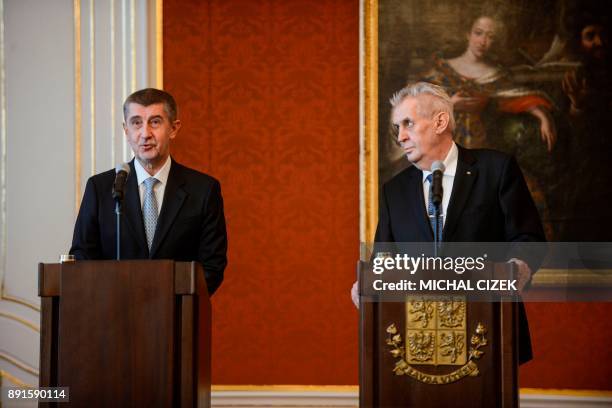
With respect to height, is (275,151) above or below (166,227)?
above

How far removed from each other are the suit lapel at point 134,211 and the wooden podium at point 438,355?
1.10 m

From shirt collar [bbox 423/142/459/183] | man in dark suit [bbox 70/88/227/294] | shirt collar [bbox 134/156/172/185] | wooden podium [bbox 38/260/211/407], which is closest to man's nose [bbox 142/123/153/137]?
man in dark suit [bbox 70/88/227/294]

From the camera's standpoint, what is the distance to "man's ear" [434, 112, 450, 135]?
425 centimetres

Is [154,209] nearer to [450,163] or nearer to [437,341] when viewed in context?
[450,163]

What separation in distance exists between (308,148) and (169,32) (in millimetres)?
1106

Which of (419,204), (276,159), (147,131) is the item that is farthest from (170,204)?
(276,159)

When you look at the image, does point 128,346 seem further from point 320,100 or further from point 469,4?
point 469,4

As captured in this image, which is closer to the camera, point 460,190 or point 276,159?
point 460,190

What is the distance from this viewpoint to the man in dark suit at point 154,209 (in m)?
4.16

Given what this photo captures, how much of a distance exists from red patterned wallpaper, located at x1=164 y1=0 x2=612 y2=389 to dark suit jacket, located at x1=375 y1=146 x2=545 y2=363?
1.87 metres

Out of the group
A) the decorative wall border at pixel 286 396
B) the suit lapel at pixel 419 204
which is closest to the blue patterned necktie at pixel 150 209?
the suit lapel at pixel 419 204

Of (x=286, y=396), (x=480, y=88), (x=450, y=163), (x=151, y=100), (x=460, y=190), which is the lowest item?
(x=286, y=396)

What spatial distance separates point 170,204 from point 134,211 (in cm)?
15

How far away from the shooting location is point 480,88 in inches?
238
